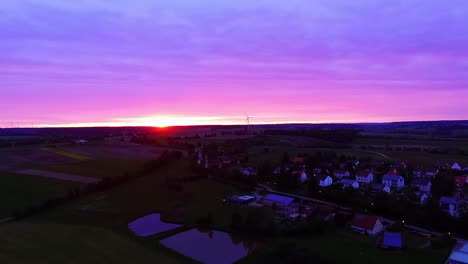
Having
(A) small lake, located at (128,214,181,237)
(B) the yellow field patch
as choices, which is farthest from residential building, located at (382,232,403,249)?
(B) the yellow field patch

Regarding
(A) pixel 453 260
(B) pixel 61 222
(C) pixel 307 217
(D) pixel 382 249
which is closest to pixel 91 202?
(B) pixel 61 222

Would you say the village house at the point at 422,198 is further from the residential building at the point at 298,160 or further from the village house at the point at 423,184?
the residential building at the point at 298,160

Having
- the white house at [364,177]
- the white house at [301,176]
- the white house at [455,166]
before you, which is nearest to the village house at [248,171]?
the white house at [301,176]

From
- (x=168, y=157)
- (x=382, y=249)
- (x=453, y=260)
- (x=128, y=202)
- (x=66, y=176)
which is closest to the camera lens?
(x=453, y=260)

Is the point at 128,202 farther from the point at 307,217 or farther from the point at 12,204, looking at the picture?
the point at 307,217

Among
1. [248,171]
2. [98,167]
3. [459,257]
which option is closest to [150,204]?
[248,171]

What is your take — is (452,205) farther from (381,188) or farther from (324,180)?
(324,180)

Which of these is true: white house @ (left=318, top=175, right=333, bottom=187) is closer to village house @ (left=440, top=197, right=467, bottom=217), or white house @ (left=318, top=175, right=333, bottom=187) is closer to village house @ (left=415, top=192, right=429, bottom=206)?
village house @ (left=415, top=192, right=429, bottom=206)
